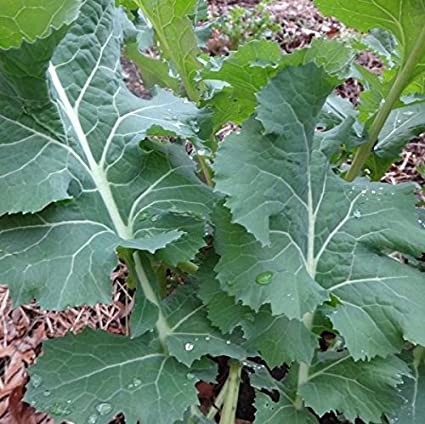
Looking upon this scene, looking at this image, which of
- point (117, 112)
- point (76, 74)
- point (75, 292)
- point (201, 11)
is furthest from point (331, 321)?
point (201, 11)

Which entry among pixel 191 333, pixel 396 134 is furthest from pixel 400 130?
pixel 191 333

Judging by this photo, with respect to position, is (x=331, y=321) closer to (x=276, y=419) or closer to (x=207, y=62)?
(x=276, y=419)

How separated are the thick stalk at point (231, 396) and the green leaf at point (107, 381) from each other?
0.15 m

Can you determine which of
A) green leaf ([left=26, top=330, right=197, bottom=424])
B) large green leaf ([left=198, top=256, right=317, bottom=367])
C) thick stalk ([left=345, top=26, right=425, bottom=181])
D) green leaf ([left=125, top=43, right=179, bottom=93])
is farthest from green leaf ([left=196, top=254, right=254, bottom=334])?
green leaf ([left=125, top=43, right=179, bottom=93])

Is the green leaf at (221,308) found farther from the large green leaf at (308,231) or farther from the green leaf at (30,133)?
the green leaf at (30,133)

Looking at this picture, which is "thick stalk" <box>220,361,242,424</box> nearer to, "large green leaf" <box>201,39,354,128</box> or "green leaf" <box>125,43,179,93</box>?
"large green leaf" <box>201,39,354,128</box>

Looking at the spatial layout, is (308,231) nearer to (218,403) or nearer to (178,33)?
(218,403)

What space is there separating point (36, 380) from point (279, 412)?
43cm

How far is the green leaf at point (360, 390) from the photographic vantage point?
1.18 m

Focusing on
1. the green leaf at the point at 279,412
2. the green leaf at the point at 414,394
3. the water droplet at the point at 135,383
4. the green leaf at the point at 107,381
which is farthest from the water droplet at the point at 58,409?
the green leaf at the point at 414,394

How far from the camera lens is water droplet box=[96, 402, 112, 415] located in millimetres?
1142

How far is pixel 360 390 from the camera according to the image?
121 centimetres

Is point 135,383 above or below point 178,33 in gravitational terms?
below

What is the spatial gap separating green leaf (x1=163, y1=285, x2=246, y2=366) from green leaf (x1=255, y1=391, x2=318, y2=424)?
3.9 inches
